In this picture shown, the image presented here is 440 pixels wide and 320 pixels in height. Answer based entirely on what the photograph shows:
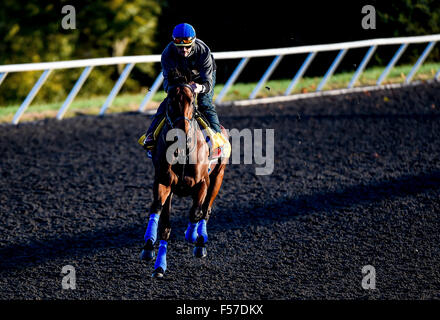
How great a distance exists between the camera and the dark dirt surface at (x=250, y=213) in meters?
5.68

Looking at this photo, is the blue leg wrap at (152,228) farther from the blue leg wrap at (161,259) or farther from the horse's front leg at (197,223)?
the horse's front leg at (197,223)

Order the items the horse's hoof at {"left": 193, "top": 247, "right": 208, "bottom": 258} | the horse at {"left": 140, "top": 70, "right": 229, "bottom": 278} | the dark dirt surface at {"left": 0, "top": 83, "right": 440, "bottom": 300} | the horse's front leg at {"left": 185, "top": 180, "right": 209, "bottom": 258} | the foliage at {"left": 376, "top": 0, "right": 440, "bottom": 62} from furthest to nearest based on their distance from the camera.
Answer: the foliage at {"left": 376, "top": 0, "right": 440, "bottom": 62}, the dark dirt surface at {"left": 0, "top": 83, "right": 440, "bottom": 300}, the horse's hoof at {"left": 193, "top": 247, "right": 208, "bottom": 258}, the horse's front leg at {"left": 185, "top": 180, "right": 209, "bottom": 258}, the horse at {"left": 140, "top": 70, "right": 229, "bottom": 278}

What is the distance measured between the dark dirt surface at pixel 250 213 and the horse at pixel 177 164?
0.62 metres

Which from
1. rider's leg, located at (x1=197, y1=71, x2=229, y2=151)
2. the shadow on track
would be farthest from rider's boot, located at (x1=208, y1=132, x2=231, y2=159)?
the shadow on track

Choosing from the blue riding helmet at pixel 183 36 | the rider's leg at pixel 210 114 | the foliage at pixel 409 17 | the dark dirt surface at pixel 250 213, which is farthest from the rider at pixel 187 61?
the foliage at pixel 409 17

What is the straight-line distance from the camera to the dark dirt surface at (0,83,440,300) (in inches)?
224

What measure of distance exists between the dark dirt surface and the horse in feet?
2.02

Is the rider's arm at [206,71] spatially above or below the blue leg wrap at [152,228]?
above

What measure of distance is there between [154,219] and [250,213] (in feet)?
8.75

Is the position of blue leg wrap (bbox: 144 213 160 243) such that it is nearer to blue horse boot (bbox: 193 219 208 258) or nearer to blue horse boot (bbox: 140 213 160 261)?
blue horse boot (bbox: 140 213 160 261)

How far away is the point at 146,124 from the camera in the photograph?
11.9m

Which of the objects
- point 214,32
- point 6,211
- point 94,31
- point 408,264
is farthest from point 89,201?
point 94,31

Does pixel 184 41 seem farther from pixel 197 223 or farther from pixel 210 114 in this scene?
pixel 197 223
